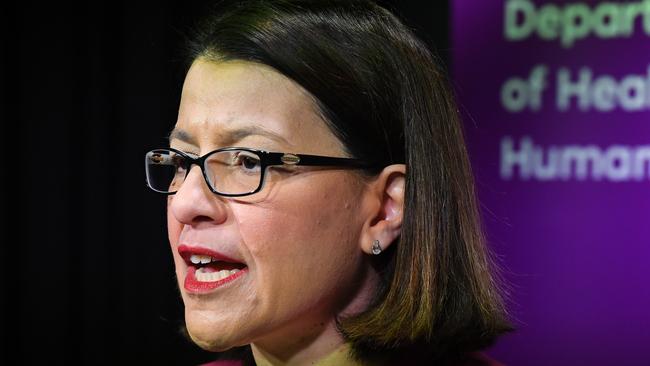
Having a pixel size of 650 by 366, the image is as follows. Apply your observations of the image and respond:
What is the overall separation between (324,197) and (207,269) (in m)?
0.22

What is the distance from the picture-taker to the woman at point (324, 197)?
1.32 metres

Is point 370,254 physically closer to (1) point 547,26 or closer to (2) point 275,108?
(2) point 275,108

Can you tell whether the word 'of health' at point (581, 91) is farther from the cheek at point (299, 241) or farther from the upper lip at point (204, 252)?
the upper lip at point (204, 252)

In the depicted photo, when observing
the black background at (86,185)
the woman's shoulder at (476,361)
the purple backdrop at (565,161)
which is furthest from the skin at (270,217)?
the black background at (86,185)

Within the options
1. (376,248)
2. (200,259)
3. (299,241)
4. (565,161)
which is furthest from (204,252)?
(565,161)

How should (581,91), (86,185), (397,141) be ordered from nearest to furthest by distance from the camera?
(397,141), (581,91), (86,185)

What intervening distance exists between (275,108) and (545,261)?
5.96 feet

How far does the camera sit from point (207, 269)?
1352mm

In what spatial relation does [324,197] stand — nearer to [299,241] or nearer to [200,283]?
[299,241]

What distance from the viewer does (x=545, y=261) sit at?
2.90 metres

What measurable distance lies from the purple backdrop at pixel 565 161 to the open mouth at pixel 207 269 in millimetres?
1638

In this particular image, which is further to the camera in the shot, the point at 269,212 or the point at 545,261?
the point at 545,261

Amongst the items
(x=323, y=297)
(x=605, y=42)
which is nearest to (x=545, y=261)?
(x=605, y=42)

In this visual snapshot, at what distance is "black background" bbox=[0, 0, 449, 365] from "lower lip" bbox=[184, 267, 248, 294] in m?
1.77
